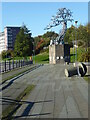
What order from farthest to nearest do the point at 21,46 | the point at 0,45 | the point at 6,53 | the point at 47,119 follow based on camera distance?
the point at 0,45 → the point at 6,53 → the point at 21,46 → the point at 47,119

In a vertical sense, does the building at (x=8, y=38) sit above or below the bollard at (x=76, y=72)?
above

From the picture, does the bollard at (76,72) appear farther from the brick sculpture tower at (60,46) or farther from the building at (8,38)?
the building at (8,38)

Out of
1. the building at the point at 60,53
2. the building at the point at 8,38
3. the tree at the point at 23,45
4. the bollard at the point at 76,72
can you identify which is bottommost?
the bollard at the point at 76,72

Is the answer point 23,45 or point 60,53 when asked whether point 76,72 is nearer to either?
point 60,53

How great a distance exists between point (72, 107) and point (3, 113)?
2.35m

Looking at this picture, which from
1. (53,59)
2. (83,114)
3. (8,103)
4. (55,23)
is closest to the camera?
(83,114)

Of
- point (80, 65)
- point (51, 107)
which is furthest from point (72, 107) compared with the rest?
point (80, 65)

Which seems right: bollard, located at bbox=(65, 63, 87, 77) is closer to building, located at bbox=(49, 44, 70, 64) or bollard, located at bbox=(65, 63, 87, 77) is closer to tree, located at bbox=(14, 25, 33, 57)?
building, located at bbox=(49, 44, 70, 64)

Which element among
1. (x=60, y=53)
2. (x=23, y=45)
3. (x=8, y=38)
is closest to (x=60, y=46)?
(x=60, y=53)

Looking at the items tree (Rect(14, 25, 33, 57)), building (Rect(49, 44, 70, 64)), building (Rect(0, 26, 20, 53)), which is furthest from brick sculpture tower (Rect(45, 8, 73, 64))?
building (Rect(0, 26, 20, 53))

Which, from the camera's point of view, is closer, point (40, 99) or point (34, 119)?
point (34, 119)

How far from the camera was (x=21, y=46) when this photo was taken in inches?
3246

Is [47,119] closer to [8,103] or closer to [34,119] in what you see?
[34,119]

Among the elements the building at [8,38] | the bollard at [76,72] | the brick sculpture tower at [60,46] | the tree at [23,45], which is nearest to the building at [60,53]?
the brick sculpture tower at [60,46]
